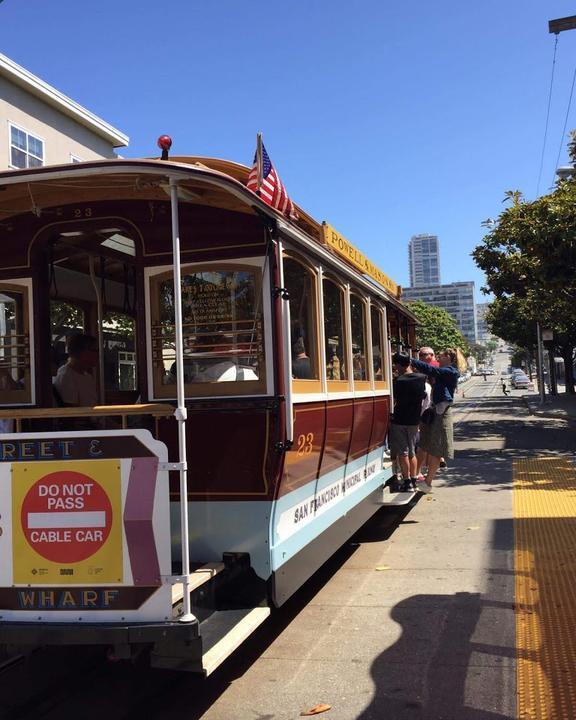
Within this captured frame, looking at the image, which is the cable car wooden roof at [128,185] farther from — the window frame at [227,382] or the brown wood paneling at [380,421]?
the brown wood paneling at [380,421]

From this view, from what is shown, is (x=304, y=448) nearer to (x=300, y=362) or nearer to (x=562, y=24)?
(x=300, y=362)

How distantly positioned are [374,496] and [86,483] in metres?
4.33

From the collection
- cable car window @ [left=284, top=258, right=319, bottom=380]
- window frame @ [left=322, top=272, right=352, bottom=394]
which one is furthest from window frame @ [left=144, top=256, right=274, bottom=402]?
window frame @ [left=322, top=272, right=352, bottom=394]

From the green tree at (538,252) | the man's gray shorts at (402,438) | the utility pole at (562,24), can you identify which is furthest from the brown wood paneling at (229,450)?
the green tree at (538,252)

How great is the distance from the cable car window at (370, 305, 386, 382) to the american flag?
2.94 meters

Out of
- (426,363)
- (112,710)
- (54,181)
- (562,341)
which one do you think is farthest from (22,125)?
(562,341)

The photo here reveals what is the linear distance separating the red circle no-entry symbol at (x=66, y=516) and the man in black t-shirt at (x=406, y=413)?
495 centimetres

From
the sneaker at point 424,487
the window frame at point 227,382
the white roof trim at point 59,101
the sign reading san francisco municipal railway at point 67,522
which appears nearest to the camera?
the sign reading san francisco municipal railway at point 67,522

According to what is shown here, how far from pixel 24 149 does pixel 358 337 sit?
18111mm

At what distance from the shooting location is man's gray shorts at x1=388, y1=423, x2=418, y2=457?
7.94m

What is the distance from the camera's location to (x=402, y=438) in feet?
26.2

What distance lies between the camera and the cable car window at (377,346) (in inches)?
277

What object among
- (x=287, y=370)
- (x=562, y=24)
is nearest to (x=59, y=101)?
(x=562, y=24)

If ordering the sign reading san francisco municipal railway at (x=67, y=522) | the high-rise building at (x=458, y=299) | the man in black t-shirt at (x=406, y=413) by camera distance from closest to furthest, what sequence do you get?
the sign reading san francisco municipal railway at (x=67, y=522) < the man in black t-shirt at (x=406, y=413) < the high-rise building at (x=458, y=299)
